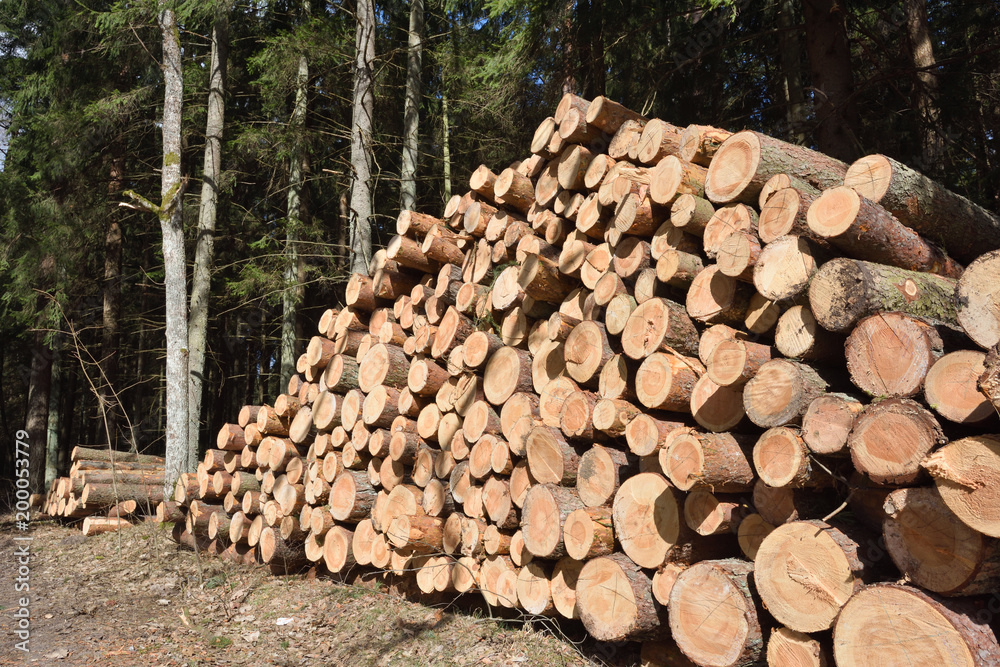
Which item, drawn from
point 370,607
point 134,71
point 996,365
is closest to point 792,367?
point 996,365

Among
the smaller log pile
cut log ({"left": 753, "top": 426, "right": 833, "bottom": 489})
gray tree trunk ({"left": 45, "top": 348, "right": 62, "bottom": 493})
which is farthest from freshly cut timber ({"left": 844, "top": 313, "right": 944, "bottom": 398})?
gray tree trunk ({"left": 45, "top": 348, "right": 62, "bottom": 493})

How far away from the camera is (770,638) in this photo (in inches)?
112

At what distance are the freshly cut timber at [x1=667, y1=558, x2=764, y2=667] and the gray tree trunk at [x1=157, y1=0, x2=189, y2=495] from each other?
8299 mm

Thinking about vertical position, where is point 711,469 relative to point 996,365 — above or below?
below

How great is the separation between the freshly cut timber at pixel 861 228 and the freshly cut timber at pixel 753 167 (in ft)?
1.71

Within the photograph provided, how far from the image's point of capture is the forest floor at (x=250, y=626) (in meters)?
4.25

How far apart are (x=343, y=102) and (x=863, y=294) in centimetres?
1182

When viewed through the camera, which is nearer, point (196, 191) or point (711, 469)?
point (711, 469)

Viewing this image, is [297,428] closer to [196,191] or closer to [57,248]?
[57,248]

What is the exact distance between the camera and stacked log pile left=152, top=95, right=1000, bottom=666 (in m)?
2.44

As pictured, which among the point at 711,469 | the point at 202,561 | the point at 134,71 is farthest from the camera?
the point at 134,71

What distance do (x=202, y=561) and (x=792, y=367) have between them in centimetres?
660

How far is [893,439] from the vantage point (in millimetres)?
2475

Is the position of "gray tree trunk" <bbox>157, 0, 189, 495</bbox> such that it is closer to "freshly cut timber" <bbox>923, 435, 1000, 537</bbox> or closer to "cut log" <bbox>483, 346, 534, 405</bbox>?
"cut log" <bbox>483, 346, 534, 405</bbox>
